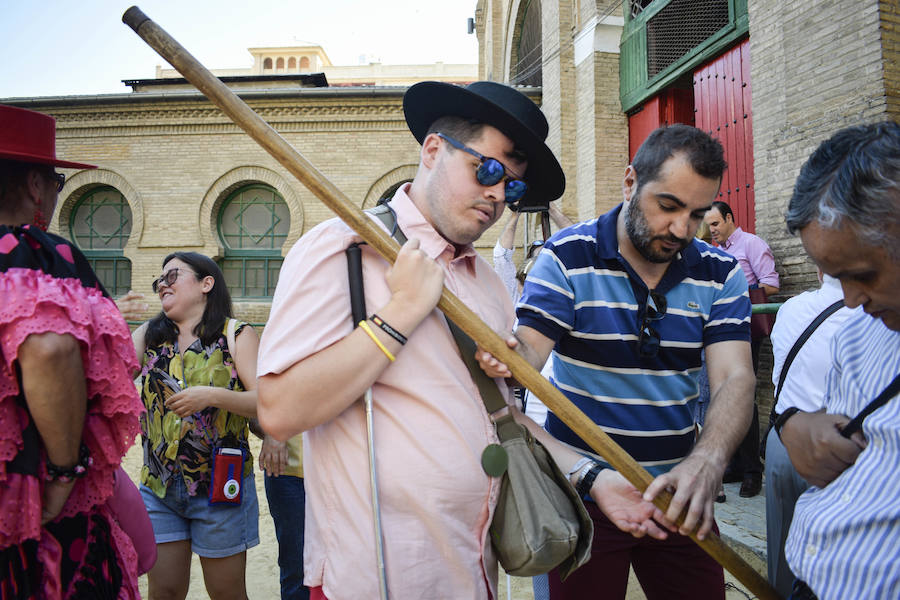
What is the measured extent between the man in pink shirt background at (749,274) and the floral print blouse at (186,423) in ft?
14.2

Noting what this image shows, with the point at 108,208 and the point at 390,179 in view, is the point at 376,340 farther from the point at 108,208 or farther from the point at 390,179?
the point at 108,208

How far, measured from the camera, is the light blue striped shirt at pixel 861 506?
44.8 inches

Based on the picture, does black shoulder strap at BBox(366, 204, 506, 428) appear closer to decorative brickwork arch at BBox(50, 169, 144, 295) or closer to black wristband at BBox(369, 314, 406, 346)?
black wristband at BBox(369, 314, 406, 346)

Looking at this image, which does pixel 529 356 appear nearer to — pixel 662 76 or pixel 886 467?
pixel 886 467

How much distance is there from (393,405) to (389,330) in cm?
22

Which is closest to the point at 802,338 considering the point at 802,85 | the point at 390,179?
the point at 802,85

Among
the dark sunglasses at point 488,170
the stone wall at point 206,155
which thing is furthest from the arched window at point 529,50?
the dark sunglasses at point 488,170

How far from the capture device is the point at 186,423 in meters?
3.00

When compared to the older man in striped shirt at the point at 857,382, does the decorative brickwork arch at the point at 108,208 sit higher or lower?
higher

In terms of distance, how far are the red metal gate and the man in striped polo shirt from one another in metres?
5.90

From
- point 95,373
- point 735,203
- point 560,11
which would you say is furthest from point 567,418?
point 560,11

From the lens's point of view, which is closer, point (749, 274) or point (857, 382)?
point (857, 382)

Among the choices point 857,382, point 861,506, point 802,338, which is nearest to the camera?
point 861,506

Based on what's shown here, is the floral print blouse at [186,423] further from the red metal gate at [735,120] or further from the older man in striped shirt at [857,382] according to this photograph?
the red metal gate at [735,120]
